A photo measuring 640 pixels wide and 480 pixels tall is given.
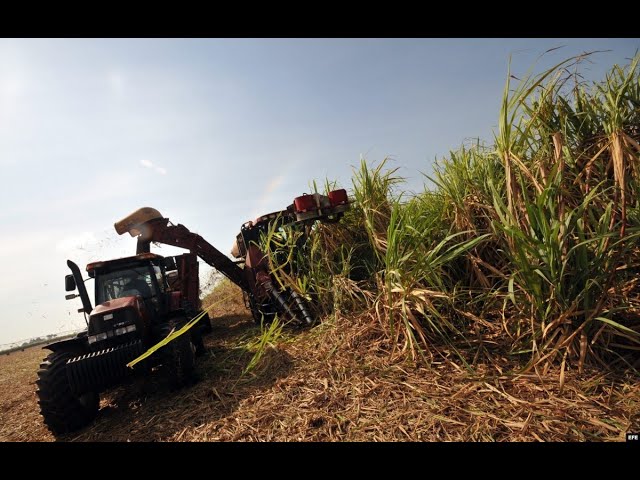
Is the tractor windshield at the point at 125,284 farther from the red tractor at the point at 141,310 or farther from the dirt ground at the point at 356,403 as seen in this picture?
the dirt ground at the point at 356,403

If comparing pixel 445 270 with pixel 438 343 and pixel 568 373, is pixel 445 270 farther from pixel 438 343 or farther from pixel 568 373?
pixel 568 373

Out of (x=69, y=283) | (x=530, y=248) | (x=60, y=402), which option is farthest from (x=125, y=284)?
(x=530, y=248)

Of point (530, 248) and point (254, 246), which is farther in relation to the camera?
point (254, 246)

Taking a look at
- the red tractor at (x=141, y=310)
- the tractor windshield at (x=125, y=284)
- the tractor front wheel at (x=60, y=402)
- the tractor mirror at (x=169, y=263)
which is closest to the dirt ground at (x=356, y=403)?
the tractor front wheel at (x=60, y=402)

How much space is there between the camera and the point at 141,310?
4.09 metres

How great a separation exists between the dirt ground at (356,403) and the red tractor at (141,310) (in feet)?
1.24

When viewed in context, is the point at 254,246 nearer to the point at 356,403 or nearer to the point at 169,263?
the point at 169,263

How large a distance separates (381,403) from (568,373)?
128cm

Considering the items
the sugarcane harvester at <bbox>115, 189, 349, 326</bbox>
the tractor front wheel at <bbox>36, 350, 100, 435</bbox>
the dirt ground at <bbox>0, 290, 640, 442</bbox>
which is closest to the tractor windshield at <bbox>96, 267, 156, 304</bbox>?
the sugarcane harvester at <bbox>115, 189, 349, 326</bbox>

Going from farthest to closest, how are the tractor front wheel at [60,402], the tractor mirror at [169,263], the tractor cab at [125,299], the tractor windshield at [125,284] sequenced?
the tractor mirror at [169,263]
the tractor windshield at [125,284]
the tractor cab at [125,299]
the tractor front wheel at [60,402]

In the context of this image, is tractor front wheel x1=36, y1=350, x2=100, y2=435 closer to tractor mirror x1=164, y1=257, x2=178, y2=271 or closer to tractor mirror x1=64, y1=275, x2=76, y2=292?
tractor mirror x1=64, y1=275, x2=76, y2=292

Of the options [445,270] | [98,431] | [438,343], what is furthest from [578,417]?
[98,431]

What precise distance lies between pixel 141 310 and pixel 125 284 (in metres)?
1.02

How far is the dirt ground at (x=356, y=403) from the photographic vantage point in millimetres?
1674
